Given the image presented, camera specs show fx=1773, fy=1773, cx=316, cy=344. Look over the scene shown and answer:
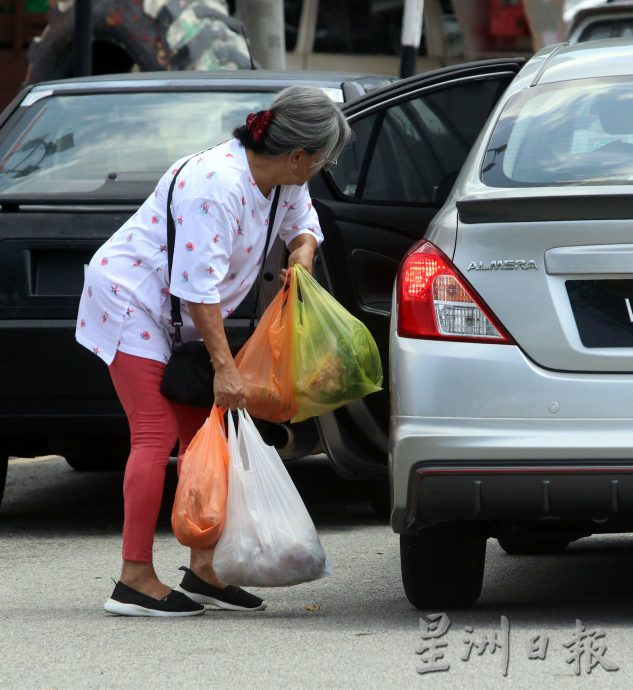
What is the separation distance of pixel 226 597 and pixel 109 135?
254 cm

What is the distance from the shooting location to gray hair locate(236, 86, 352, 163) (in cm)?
495

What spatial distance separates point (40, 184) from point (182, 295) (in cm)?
215

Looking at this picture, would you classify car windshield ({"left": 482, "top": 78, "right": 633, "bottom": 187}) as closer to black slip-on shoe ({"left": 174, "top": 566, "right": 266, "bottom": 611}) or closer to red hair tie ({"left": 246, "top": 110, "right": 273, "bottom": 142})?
red hair tie ({"left": 246, "top": 110, "right": 273, "bottom": 142})

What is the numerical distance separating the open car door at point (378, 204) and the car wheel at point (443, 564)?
2.75 ft

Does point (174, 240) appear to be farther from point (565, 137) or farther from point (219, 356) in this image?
point (565, 137)

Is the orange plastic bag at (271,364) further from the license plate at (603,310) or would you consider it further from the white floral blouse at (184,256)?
the license plate at (603,310)

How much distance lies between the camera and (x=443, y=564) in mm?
4941

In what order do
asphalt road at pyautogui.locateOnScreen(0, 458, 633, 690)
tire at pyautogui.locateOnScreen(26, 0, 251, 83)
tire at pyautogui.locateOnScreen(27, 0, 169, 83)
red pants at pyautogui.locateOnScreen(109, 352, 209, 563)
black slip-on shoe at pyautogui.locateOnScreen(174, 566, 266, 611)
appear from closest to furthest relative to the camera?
asphalt road at pyautogui.locateOnScreen(0, 458, 633, 690) < red pants at pyautogui.locateOnScreen(109, 352, 209, 563) < black slip-on shoe at pyautogui.locateOnScreen(174, 566, 266, 611) < tire at pyautogui.locateOnScreen(26, 0, 251, 83) < tire at pyautogui.locateOnScreen(27, 0, 169, 83)

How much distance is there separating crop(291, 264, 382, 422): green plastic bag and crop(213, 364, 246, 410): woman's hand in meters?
0.18

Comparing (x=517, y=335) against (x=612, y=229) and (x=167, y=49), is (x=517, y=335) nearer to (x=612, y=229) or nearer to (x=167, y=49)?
(x=612, y=229)

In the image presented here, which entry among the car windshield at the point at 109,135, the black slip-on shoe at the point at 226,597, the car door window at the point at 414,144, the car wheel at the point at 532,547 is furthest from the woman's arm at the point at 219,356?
the car windshield at the point at 109,135

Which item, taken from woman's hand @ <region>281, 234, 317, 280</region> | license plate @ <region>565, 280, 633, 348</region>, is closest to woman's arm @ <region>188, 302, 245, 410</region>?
woman's hand @ <region>281, 234, 317, 280</region>

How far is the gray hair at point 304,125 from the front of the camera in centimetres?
495

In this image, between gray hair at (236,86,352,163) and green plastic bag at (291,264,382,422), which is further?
green plastic bag at (291,264,382,422)
